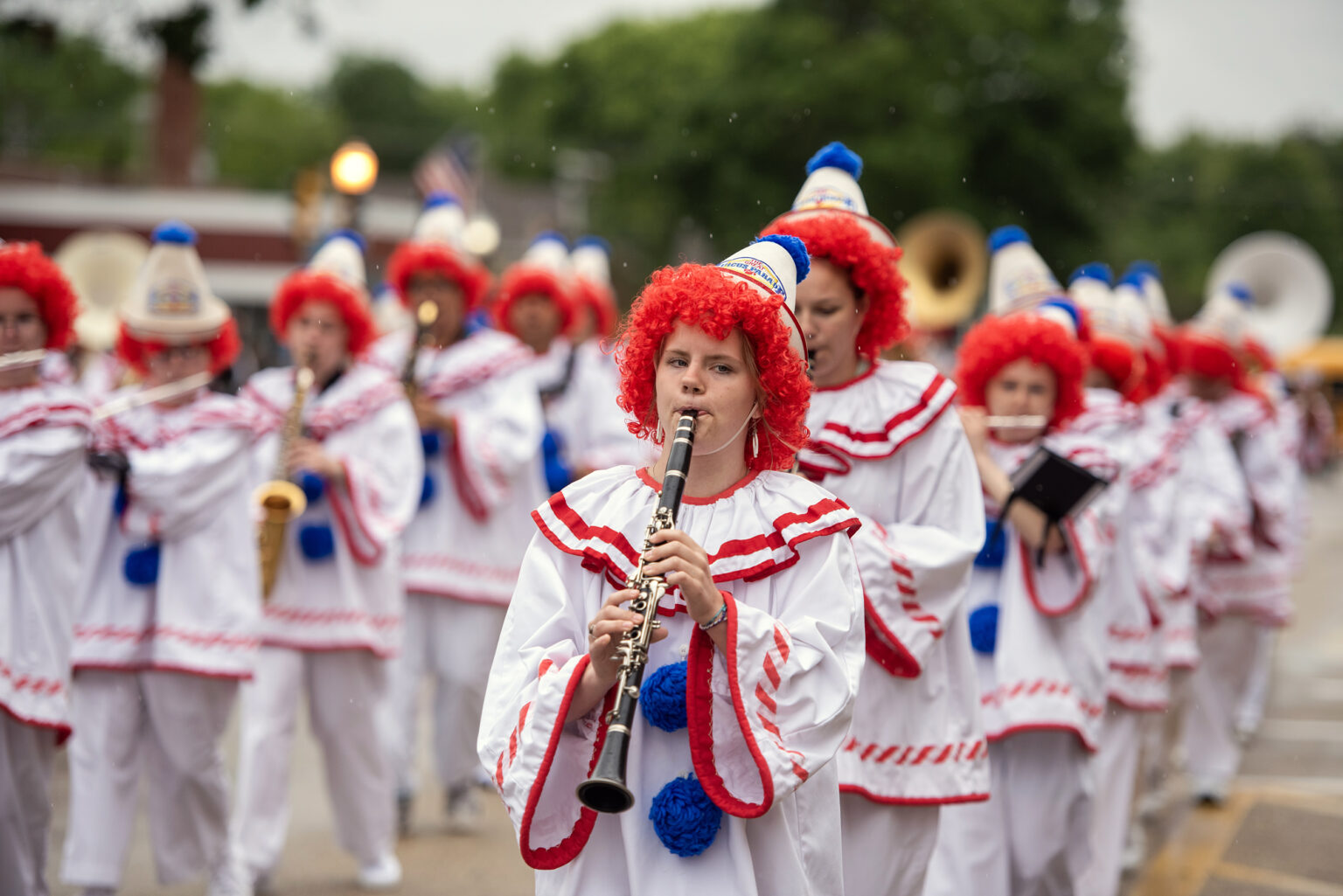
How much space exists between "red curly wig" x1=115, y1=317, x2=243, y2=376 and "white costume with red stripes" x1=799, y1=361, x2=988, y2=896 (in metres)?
2.99

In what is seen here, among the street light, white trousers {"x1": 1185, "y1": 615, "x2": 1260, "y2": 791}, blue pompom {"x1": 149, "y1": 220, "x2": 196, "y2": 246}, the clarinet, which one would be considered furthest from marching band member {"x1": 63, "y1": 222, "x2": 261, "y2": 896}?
white trousers {"x1": 1185, "y1": 615, "x2": 1260, "y2": 791}

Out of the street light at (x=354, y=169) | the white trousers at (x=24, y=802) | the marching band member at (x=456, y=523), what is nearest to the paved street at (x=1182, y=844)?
the marching band member at (x=456, y=523)

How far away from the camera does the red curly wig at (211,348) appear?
621 centimetres

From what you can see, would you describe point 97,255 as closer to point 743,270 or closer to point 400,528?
point 400,528

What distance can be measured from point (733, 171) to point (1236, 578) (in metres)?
21.7

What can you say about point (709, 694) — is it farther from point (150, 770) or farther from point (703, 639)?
point (150, 770)

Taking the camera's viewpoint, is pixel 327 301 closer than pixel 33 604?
No

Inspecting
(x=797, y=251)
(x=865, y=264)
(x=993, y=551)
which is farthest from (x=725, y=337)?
(x=993, y=551)

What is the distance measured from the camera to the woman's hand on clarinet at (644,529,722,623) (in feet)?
9.70

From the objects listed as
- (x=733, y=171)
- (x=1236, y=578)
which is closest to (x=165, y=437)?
(x=1236, y=578)

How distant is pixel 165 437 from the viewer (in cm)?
589

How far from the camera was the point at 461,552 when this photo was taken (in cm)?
779

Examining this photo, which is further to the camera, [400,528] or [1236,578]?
[1236,578]

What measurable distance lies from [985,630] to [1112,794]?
5.02 ft
